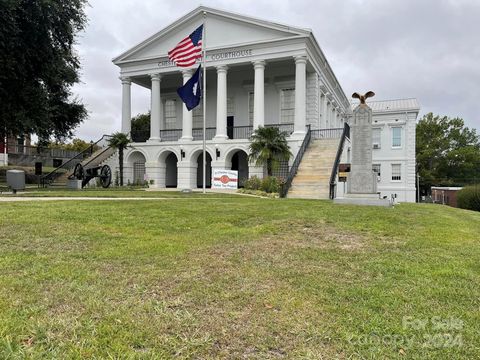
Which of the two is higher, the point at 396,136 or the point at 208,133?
the point at 396,136

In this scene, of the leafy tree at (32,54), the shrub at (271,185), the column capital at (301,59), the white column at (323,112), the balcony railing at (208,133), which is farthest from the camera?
the white column at (323,112)

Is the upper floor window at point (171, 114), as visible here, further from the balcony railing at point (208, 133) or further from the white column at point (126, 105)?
the white column at point (126, 105)

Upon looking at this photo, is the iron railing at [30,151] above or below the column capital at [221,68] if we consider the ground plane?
below

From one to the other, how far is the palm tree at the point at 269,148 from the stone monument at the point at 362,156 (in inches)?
316

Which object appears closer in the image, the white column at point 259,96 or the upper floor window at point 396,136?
the white column at point 259,96

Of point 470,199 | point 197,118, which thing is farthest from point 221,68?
point 470,199

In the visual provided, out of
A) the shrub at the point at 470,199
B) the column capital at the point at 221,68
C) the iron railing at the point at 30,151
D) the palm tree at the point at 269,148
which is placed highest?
the column capital at the point at 221,68

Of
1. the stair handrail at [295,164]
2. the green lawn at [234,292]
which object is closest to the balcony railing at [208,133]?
the stair handrail at [295,164]

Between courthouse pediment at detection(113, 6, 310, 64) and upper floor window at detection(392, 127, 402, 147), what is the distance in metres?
22.3

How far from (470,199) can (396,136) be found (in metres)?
16.0

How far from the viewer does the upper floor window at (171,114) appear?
3216 cm

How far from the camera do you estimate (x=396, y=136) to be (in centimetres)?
4181

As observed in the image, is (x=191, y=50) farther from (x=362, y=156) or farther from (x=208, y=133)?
(x=362, y=156)

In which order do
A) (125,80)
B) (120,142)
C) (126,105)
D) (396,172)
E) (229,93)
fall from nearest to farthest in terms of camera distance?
1. (120,142)
2. (126,105)
3. (125,80)
4. (229,93)
5. (396,172)
